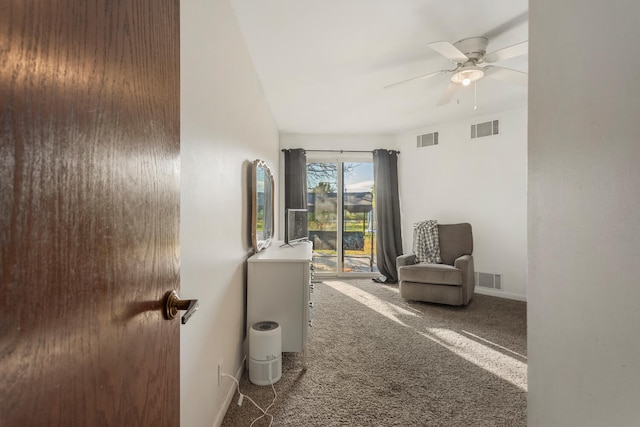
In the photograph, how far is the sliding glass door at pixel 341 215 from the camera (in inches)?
201

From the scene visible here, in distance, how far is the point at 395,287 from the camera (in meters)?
4.52

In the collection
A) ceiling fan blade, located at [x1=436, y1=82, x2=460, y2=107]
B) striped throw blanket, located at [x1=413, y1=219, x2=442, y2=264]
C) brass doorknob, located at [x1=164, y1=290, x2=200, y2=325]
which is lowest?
striped throw blanket, located at [x1=413, y1=219, x2=442, y2=264]

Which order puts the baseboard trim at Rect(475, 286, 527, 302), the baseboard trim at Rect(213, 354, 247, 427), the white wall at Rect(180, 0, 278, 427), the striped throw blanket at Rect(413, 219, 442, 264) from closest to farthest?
the white wall at Rect(180, 0, 278, 427)
the baseboard trim at Rect(213, 354, 247, 427)
the baseboard trim at Rect(475, 286, 527, 302)
the striped throw blanket at Rect(413, 219, 442, 264)

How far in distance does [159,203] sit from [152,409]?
0.44 metres

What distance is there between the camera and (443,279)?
3523 mm

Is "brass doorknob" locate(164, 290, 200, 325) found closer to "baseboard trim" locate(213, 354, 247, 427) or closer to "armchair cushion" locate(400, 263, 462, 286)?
"baseboard trim" locate(213, 354, 247, 427)

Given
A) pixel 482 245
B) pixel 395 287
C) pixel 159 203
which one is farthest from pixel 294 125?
pixel 159 203

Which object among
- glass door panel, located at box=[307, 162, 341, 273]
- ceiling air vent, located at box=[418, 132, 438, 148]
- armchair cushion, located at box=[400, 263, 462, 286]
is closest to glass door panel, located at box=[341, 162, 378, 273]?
glass door panel, located at box=[307, 162, 341, 273]

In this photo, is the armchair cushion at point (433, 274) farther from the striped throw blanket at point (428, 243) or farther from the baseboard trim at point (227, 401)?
the baseboard trim at point (227, 401)

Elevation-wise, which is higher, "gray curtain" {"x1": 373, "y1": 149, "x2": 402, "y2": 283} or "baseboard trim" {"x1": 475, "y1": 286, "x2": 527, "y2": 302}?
"gray curtain" {"x1": 373, "y1": 149, "x2": 402, "y2": 283}

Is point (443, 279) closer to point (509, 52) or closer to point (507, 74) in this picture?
point (507, 74)

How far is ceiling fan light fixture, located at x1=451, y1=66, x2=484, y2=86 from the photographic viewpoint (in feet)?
7.95

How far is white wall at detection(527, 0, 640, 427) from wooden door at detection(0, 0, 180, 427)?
103cm

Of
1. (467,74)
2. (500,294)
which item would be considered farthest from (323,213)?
(467,74)
